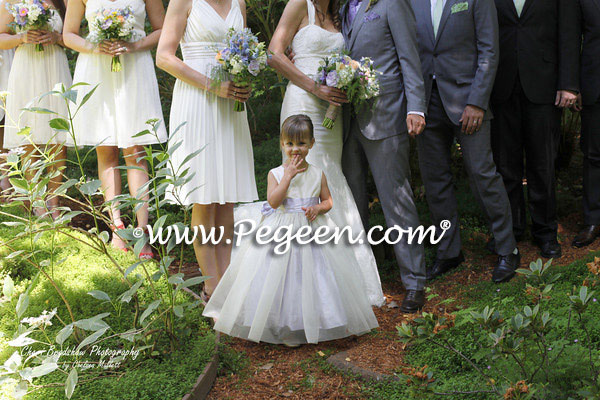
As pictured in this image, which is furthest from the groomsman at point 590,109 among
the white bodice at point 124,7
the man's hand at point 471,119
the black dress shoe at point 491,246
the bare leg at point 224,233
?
the white bodice at point 124,7

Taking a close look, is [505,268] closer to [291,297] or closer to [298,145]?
[291,297]

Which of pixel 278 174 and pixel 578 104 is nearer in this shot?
pixel 278 174

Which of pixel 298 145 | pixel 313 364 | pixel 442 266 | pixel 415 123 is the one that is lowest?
pixel 313 364

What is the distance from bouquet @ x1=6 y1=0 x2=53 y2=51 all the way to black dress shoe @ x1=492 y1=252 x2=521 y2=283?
419cm

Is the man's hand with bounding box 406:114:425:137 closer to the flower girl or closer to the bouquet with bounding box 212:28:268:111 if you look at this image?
the flower girl

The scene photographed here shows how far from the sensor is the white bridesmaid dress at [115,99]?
491 cm

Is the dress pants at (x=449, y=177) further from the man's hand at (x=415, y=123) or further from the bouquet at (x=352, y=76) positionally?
the bouquet at (x=352, y=76)

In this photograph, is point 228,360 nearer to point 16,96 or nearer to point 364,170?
point 364,170

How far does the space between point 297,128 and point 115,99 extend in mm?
1759

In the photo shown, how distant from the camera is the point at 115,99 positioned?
4.96 meters

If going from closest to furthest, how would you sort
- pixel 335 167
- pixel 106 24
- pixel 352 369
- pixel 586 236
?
1. pixel 352 369
2. pixel 106 24
3. pixel 335 167
4. pixel 586 236

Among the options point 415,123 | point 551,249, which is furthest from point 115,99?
point 551,249

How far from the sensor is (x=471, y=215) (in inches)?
245

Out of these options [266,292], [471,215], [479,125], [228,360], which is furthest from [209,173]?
[471,215]
